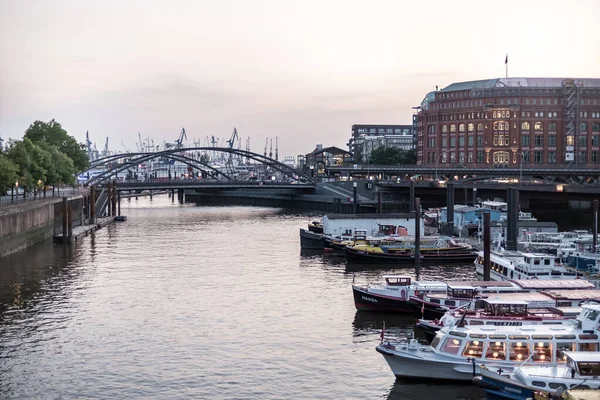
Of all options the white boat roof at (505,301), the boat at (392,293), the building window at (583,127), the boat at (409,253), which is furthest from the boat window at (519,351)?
the building window at (583,127)

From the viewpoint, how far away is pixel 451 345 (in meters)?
30.3

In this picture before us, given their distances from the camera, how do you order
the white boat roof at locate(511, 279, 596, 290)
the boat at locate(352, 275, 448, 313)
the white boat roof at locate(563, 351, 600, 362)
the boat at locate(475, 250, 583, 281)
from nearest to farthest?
the white boat roof at locate(563, 351, 600, 362)
the white boat roof at locate(511, 279, 596, 290)
the boat at locate(352, 275, 448, 313)
the boat at locate(475, 250, 583, 281)

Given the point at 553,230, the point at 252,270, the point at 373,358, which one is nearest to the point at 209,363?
the point at 373,358

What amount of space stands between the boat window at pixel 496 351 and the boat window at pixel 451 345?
1.07 m

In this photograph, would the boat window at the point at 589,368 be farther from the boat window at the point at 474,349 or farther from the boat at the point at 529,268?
the boat at the point at 529,268

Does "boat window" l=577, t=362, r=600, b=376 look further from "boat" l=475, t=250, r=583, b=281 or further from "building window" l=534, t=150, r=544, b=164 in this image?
"building window" l=534, t=150, r=544, b=164

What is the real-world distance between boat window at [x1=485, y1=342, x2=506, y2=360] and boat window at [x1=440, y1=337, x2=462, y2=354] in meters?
1.07

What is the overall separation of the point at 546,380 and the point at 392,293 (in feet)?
52.6

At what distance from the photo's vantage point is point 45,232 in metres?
78.9

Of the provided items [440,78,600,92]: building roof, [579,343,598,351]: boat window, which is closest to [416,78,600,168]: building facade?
[440,78,600,92]: building roof

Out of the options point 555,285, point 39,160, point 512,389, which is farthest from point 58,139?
point 512,389

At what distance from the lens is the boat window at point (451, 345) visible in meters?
30.2

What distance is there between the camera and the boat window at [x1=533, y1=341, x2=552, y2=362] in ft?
96.8

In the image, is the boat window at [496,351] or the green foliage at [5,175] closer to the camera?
the boat window at [496,351]
